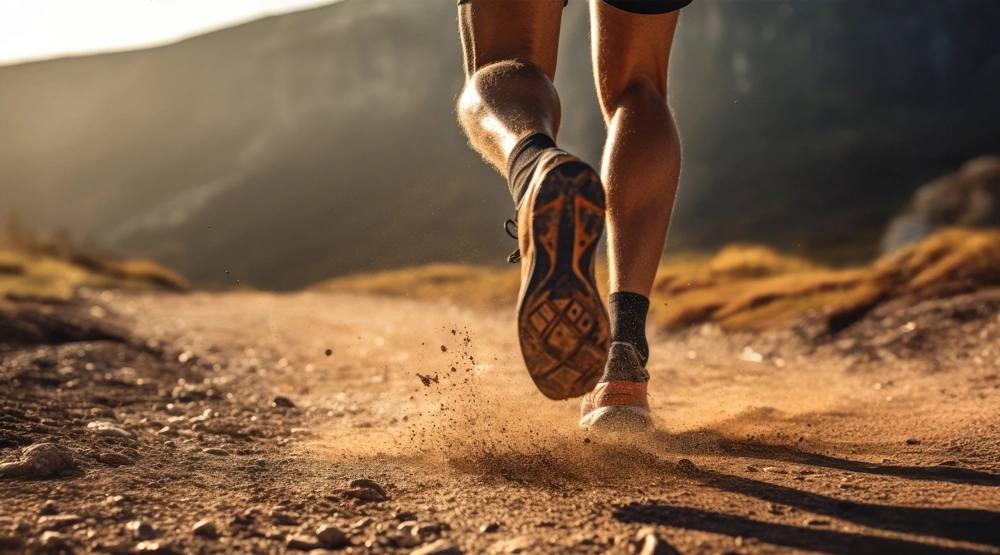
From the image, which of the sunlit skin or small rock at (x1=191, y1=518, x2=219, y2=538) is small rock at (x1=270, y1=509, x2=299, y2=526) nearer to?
small rock at (x1=191, y1=518, x2=219, y2=538)

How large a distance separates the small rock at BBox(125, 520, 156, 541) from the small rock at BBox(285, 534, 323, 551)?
0.19 metres

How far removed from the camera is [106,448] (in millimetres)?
1560

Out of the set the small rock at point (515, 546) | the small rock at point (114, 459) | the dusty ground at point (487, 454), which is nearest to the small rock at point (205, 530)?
the dusty ground at point (487, 454)

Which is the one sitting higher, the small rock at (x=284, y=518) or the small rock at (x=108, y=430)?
the small rock at (x=108, y=430)

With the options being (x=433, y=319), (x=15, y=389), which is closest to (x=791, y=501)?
(x=15, y=389)

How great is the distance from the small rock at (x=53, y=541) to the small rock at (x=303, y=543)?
0.28m

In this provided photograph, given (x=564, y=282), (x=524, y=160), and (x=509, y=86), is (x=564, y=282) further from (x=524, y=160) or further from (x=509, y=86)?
(x=509, y=86)

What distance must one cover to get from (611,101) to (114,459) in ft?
4.54

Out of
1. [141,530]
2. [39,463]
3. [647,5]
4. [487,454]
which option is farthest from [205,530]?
[647,5]

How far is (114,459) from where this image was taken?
58.4 inches

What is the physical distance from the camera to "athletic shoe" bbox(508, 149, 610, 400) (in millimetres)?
1238

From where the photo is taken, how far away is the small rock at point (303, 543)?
3.34ft

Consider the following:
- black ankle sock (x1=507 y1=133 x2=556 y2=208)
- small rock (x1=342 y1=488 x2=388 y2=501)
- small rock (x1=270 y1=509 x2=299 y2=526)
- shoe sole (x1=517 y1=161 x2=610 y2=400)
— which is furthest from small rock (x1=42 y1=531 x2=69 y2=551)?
black ankle sock (x1=507 y1=133 x2=556 y2=208)

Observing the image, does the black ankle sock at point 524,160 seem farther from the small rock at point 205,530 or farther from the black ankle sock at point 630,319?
the small rock at point 205,530
